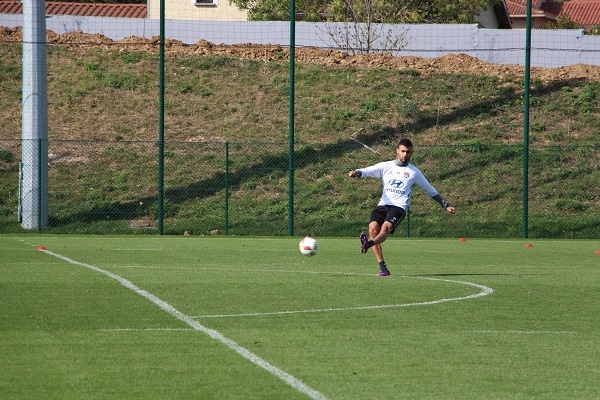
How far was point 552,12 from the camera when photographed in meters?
71.2

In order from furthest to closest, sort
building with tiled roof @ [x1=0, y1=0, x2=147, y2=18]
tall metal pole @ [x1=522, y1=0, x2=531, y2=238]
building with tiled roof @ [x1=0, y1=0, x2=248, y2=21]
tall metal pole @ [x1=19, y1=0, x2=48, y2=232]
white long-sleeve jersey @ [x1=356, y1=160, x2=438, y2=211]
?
building with tiled roof @ [x1=0, y1=0, x2=248, y2=21] < building with tiled roof @ [x1=0, y1=0, x2=147, y2=18] < tall metal pole @ [x1=522, y1=0, x2=531, y2=238] < tall metal pole @ [x1=19, y1=0, x2=48, y2=232] < white long-sleeve jersey @ [x1=356, y1=160, x2=438, y2=211]

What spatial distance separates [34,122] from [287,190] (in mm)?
7161

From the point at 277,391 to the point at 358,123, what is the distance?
91.3ft

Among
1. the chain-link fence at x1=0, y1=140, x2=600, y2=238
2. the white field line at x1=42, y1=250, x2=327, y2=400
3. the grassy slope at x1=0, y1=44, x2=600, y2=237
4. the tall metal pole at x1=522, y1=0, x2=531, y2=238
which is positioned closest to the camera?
the white field line at x1=42, y1=250, x2=327, y2=400

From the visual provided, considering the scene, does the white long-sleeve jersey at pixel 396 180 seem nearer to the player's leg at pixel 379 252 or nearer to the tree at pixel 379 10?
the player's leg at pixel 379 252

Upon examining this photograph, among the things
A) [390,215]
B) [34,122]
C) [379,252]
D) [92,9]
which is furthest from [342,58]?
[379,252]

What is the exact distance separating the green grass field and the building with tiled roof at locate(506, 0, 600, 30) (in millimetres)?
51259

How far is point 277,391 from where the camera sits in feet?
22.1

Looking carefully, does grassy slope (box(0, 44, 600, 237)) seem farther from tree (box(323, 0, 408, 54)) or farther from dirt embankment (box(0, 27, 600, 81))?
tree (box(323, 0, 408, 54))

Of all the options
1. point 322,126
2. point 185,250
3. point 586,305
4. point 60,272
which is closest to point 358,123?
point 322,126

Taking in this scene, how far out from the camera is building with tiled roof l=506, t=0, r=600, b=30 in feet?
217

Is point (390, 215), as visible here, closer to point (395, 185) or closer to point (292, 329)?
point (395, 185)

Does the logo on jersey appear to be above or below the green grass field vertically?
above

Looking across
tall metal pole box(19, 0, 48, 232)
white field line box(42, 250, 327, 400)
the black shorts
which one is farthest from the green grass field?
tall metal pole box(19, 0, 48, 232)
